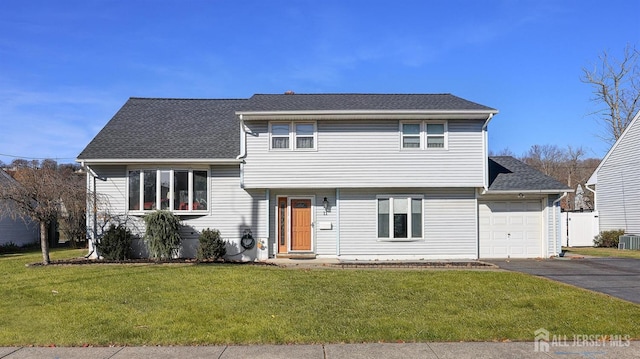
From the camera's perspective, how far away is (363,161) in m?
16.0

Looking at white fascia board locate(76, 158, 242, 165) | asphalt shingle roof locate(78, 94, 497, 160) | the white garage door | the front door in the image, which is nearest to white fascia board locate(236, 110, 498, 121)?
asphalt shingle roof locate(78, 94, 497, 160)

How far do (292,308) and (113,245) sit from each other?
940 cm

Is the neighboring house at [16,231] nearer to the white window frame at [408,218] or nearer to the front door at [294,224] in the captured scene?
the front door at [294,224]

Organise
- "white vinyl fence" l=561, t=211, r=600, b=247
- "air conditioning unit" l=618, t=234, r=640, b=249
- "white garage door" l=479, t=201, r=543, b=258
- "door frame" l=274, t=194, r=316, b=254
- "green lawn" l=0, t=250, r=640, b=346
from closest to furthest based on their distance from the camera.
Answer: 1. "green lawn" l=0, t=250, r=640, b=346
2. "door frame" l=274, t=194, r=316, b=254
3. "white garage door" l=479, t=201, r=543, b=258
4. "air conditioning unit" l=618, t=234, r=640, b=249
5. "white vinyl fence" l=561, t=211, r=600, b=247

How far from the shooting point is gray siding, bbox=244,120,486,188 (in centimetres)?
1587

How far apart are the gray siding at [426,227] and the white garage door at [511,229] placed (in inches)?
23.8

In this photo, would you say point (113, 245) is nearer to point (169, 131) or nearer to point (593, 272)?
point (169, 131)

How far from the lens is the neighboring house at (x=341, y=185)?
1590 centimetres

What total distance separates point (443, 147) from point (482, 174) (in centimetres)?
163

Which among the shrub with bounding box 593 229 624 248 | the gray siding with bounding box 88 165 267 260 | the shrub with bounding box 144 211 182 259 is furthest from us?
the shrub with bounding box 593 229 624 248

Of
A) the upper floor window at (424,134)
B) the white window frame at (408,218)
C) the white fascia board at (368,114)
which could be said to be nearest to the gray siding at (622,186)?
the white fascia board at (368,114)

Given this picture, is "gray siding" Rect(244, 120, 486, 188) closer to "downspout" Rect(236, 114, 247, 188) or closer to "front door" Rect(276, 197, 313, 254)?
"downspout" Rect(236, 114, 247, 188)

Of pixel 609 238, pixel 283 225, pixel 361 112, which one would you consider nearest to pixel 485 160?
pixel 361 112

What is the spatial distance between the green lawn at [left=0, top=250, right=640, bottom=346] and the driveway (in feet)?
3.21
